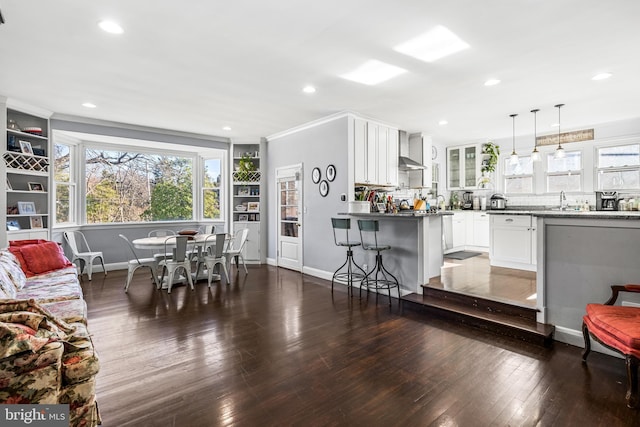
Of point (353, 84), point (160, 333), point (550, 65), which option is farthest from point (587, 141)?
point (160, 333)

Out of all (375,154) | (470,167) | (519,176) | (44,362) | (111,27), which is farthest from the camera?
(470,167)

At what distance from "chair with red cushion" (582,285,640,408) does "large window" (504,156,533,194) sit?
16.7 feet

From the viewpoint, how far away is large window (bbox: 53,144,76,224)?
5945 millimetres

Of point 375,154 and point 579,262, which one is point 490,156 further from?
point 579,262

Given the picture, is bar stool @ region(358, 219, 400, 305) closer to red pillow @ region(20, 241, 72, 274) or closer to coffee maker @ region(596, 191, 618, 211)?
red pillow @ region(20, 241, 72, 274)

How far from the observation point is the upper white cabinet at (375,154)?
5301 millimetres

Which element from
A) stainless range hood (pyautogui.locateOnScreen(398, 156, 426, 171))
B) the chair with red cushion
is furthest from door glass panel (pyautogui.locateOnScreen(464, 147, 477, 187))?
the chair with red cushion

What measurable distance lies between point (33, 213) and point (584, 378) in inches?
271

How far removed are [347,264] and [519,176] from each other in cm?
480

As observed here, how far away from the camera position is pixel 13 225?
4.72 metres

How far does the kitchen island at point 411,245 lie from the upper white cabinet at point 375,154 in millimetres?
887

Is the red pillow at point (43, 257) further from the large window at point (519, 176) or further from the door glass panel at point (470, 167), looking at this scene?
the large window at point (519, 176)

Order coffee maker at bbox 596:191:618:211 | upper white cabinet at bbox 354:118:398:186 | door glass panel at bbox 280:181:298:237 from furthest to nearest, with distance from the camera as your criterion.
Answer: door glass panel at bbox 280:181:298:237, coffee maker at bbox 596:191:618:211, upper white cabinet at bbox 354:118:398:186

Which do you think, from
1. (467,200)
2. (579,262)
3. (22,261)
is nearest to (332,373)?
(579,262)
